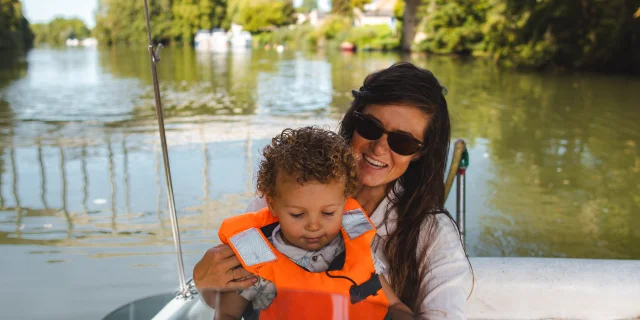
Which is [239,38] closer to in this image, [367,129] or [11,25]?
[11,25]

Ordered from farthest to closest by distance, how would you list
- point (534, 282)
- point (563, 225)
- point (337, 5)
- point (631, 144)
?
1. point (337, 5)
2. point (631, 144)
3. point (563, 225)
4. point (534, 282)

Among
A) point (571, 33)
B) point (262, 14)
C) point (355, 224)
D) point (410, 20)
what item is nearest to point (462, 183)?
point (355, 224)

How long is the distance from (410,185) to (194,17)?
5138cm

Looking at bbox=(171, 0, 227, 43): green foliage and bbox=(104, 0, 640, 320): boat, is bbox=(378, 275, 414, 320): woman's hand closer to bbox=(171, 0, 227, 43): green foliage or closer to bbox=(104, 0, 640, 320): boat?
bbox=(104, 0, 640, 320): boat

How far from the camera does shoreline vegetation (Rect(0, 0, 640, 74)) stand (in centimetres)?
1975

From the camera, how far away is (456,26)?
33.6m

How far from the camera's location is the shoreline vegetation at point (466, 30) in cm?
1975

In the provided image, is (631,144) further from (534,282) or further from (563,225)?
(534,282)

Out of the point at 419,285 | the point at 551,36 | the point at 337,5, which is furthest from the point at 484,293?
the point at 337,5

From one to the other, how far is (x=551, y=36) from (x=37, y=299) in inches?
834

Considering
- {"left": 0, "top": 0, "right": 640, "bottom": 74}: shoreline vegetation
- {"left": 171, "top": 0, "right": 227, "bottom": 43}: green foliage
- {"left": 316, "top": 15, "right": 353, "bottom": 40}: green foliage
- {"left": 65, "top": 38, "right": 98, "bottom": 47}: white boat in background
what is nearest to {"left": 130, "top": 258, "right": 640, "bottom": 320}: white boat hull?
{"left": 0, "top": 0, "right": 640, "bottom": 74}: shoreline vegetation

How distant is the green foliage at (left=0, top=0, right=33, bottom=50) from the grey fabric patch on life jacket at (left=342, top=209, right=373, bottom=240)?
151 ft

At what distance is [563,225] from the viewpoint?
524 cm

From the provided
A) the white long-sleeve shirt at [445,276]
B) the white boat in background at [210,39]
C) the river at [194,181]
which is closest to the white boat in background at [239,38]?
the white boat in background at [210,39]
